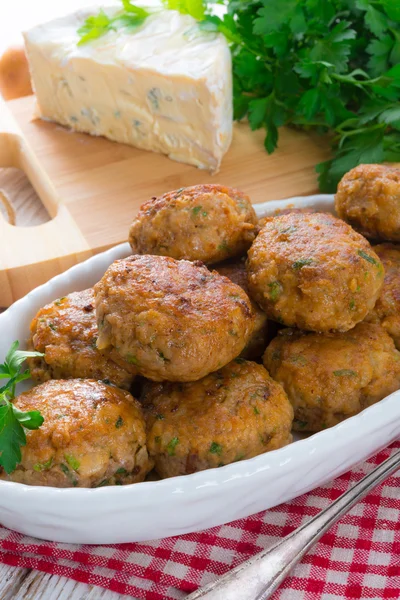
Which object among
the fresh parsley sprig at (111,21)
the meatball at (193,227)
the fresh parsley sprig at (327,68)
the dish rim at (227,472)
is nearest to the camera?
the dish rim at (227,472)

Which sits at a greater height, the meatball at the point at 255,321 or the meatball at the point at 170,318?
the meatball at the point at 170,318

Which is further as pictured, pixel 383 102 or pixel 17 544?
pixel 383 102

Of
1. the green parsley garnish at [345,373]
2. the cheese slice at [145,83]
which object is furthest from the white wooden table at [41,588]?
the cheese slice at [145,83]

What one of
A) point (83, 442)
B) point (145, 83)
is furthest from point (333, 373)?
point (145, 83)

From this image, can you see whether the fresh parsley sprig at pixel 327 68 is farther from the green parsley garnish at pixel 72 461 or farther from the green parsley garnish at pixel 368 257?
the green parsley garnish at pixel 72 461

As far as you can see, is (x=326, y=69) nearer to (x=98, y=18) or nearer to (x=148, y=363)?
(x=98, y=18)

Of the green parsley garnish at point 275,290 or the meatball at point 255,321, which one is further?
the meatball at point 255,321

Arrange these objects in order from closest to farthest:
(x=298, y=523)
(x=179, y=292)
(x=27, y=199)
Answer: (x=179, y=292)
(x=298, y=523)
(x=27, y=199)

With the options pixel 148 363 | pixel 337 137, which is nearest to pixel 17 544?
pixel 148 363
